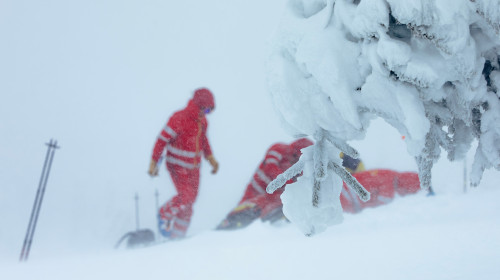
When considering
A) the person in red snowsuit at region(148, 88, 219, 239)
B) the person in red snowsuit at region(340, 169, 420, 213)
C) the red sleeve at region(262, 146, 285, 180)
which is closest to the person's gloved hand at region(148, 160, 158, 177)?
the person in red snowsuit at region(148, 88, 219, 239)

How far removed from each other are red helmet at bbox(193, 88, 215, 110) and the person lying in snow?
77cm

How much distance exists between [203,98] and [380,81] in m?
3.03

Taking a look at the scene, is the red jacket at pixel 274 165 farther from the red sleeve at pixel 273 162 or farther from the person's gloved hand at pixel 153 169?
the person's gloved hand at pixel 153 169

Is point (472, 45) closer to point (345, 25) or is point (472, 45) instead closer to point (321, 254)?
point (345, 25)

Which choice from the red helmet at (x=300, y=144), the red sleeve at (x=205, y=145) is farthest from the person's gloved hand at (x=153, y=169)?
the red helmet at (x=300, y=144)

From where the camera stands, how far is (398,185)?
14.6 ft

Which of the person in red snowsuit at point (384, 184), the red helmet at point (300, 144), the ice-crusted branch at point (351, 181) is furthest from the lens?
the person in red snowsuit at point (384, 184)

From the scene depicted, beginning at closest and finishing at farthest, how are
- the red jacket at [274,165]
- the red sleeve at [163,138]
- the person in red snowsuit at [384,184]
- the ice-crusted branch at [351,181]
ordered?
the ice-crusted branch at [351,181] < the red jacket at [274,165] < the red sleeve at [163,138] < the person in red snowsuit at [384,184]

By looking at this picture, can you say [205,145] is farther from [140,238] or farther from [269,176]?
→ [140,238]

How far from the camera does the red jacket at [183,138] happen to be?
4.04 m

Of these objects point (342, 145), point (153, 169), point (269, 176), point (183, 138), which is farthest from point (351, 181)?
point (153, 169)

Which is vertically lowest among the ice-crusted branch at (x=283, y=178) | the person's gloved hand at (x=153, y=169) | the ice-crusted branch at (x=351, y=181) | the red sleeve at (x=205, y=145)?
the ice-crusted branch at (x=351, y=181)

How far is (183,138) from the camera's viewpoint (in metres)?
4.05

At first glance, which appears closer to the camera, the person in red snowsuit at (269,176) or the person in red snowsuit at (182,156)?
the person in red snowsuit at (269,176)
